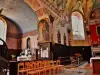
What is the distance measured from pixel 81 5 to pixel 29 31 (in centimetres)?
817

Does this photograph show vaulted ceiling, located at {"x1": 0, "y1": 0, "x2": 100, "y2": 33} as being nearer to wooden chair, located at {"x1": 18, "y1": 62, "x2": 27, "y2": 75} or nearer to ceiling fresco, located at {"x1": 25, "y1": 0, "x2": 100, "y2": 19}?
ceiling fresco, located at {"x1": 25, "y1": 0, "x2": 100, "y2": 19}

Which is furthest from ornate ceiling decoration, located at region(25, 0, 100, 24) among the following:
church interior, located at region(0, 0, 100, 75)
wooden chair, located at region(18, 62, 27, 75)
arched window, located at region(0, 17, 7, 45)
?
wooden chair, located at region(18, 62, 27, 75)

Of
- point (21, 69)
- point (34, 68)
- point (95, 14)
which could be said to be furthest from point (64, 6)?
point (21, 69)

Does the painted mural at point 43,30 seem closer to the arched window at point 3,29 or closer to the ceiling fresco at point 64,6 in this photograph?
the ceiling fresco at point 64,6

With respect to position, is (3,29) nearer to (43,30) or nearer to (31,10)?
(31,10)

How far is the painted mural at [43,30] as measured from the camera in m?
11.7

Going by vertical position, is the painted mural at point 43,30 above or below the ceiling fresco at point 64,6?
below

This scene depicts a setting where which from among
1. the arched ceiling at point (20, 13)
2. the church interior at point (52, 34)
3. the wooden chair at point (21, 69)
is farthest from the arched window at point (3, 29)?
the wooden chair at point (21, 69)

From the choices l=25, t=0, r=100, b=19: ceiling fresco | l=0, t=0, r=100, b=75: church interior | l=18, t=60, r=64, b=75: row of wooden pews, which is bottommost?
l=18, t=60, r=64, b=75: row of wooden pews

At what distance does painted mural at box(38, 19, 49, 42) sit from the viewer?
11.7m

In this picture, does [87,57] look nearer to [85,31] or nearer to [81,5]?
[85,31]

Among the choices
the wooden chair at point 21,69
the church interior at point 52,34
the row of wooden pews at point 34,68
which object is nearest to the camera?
the wooden chair at point 21,69

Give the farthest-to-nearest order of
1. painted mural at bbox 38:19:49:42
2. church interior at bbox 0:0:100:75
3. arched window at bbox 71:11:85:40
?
1. arched window at bbox 71:11:85:40
2. painted mural at bbox 38:19:49:42
3. church interior at bbox 0:0:100:75

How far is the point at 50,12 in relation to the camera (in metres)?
12.2
